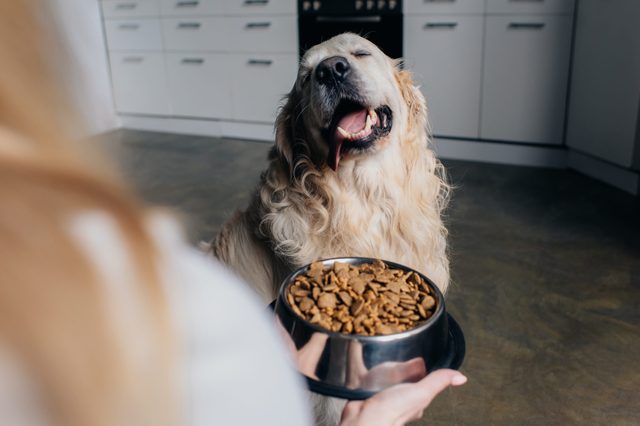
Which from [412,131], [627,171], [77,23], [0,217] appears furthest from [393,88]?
[627,171]

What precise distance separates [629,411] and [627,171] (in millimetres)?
2032

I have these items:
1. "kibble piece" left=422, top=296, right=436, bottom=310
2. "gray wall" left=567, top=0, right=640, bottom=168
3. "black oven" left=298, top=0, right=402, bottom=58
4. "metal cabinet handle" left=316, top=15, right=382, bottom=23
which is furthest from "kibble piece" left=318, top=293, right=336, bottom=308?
"metal cabinet handle" left=316, top=15, right=382, bottom=23

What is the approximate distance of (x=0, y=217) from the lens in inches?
12.0

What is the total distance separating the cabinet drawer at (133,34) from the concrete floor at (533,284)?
1.57 metres

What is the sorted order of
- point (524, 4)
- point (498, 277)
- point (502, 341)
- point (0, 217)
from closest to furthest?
1. point (0, 217)
2. point (502, 341)
3. point (498, 277)
4. point (524, 4)

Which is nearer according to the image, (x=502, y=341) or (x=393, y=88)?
(x=393, y=88)

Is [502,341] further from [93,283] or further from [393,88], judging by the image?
[93,283]

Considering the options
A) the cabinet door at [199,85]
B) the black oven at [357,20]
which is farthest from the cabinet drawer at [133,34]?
the black oven at [357,20]

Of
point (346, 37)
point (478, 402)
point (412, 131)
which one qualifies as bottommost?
point (478, 402)

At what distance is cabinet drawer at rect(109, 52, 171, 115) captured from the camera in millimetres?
5402

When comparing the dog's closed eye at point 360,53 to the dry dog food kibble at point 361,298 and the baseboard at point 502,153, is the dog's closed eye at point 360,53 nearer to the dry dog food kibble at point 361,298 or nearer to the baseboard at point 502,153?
the dry dog food kibble at point 361,298

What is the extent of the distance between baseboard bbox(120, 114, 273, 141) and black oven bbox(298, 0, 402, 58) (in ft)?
2.96

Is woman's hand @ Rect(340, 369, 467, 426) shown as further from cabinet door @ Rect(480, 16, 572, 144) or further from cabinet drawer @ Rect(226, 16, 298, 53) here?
cabinet drawer @ Rect(226, 16, 298, 53)

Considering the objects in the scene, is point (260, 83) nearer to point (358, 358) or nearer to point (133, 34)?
point (133, 34)
